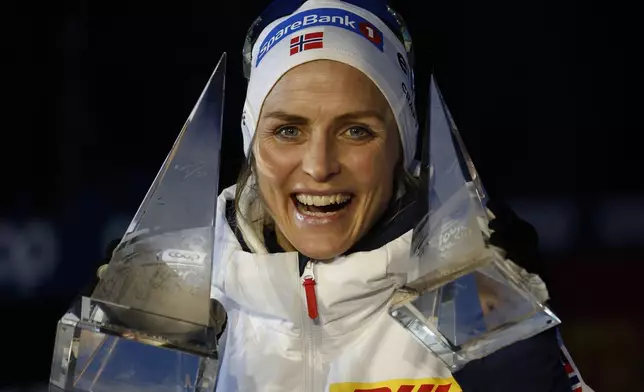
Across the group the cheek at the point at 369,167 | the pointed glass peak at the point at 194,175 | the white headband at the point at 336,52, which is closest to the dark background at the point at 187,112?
the white headband at the point at 336,52

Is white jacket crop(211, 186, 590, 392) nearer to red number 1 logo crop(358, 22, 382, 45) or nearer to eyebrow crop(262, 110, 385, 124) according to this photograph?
eyebrow crop(262, 110, 385, 124)

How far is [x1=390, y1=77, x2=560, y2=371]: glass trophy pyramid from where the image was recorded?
93 cm

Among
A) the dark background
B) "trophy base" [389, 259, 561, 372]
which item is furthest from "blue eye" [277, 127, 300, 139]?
the dark background

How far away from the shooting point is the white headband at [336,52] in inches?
43.0

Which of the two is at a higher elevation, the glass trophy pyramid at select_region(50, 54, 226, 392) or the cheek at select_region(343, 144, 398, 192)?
the cheek at select_region(343, 144, 398, 192)

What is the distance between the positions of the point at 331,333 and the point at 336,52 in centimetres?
35

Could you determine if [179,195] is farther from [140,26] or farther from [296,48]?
[140,26]

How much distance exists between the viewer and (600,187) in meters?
1.77

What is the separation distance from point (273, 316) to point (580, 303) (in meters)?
0.96

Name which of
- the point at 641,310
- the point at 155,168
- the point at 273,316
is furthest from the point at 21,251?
the point at 641,310

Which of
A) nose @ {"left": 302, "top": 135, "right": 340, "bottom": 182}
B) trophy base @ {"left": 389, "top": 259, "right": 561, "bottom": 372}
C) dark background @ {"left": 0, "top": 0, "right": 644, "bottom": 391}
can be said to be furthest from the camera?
dark background @ {"left": 0, "top": 0, "right": 644, "bottom": 391}

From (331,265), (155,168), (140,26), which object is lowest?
(331,265)

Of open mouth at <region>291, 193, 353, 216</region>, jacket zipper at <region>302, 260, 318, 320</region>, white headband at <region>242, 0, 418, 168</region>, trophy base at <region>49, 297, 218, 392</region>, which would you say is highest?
white headband at <region>242, 0, 418, 168</region>

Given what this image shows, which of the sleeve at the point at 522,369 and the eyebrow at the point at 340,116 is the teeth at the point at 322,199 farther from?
the sleeve at the point at 522,369
